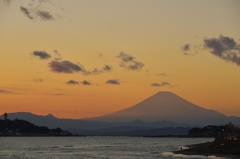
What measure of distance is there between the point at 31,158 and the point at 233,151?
149 ft

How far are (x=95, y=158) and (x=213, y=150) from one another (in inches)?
1149

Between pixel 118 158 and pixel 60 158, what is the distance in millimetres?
12932

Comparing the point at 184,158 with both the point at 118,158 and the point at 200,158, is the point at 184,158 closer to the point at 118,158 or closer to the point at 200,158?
the point at 200,158

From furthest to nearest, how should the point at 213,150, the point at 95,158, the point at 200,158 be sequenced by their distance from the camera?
the point at 213,150 < the point at 95,158 < the point at 200,158

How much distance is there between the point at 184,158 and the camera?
9631 centimetres

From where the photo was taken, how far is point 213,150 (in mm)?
110438

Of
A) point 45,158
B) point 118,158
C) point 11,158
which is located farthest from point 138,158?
point 11,158

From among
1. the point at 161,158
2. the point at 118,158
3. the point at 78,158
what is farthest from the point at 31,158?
the point at 161,158

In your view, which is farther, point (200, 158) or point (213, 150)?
point (213, 150)

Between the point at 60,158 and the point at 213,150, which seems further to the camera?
the point at 213,150

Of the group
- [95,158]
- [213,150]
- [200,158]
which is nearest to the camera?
[200,158]

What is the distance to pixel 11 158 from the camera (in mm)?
102312

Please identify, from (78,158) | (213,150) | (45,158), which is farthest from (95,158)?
(213,150)

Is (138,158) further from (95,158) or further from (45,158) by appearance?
(45,158)
